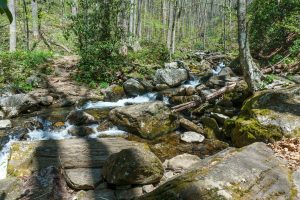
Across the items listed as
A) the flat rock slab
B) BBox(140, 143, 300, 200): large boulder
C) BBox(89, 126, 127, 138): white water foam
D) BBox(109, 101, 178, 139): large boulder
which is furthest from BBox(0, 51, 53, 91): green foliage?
BBox(140, 143, 300, 200): large boulder

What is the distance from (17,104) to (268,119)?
830cm

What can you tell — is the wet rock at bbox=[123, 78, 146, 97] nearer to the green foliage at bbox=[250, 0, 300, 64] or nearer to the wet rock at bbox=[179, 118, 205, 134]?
the wet rock at bbox=[179, 118, 205, 134]

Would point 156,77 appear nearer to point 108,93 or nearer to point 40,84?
point 108,93

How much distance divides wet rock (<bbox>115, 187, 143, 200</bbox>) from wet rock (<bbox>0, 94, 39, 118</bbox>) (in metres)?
6.56

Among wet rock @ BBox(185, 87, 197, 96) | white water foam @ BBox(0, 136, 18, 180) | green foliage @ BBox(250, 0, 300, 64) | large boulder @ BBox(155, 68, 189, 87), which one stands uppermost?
green foliage @ BBox(250, 0, 300, 64)

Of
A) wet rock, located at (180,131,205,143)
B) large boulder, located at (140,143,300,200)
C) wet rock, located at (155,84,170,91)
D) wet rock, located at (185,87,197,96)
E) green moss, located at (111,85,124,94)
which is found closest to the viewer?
large boulder, located at (140,143,300,200)

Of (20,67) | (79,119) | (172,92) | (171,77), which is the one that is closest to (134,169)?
(79,119)

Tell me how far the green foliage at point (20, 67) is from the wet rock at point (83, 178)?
783 centimetres

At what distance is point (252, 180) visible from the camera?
3.61m

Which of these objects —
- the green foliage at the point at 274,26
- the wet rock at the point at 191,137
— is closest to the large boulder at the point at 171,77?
the green foliage at the point at 274,26

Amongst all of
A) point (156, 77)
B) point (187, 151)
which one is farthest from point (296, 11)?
point (187, 151)

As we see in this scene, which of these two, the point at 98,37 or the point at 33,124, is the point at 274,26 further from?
the point at 33,124

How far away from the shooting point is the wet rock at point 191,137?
28.8ft

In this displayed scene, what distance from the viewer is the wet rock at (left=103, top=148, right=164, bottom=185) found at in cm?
550
